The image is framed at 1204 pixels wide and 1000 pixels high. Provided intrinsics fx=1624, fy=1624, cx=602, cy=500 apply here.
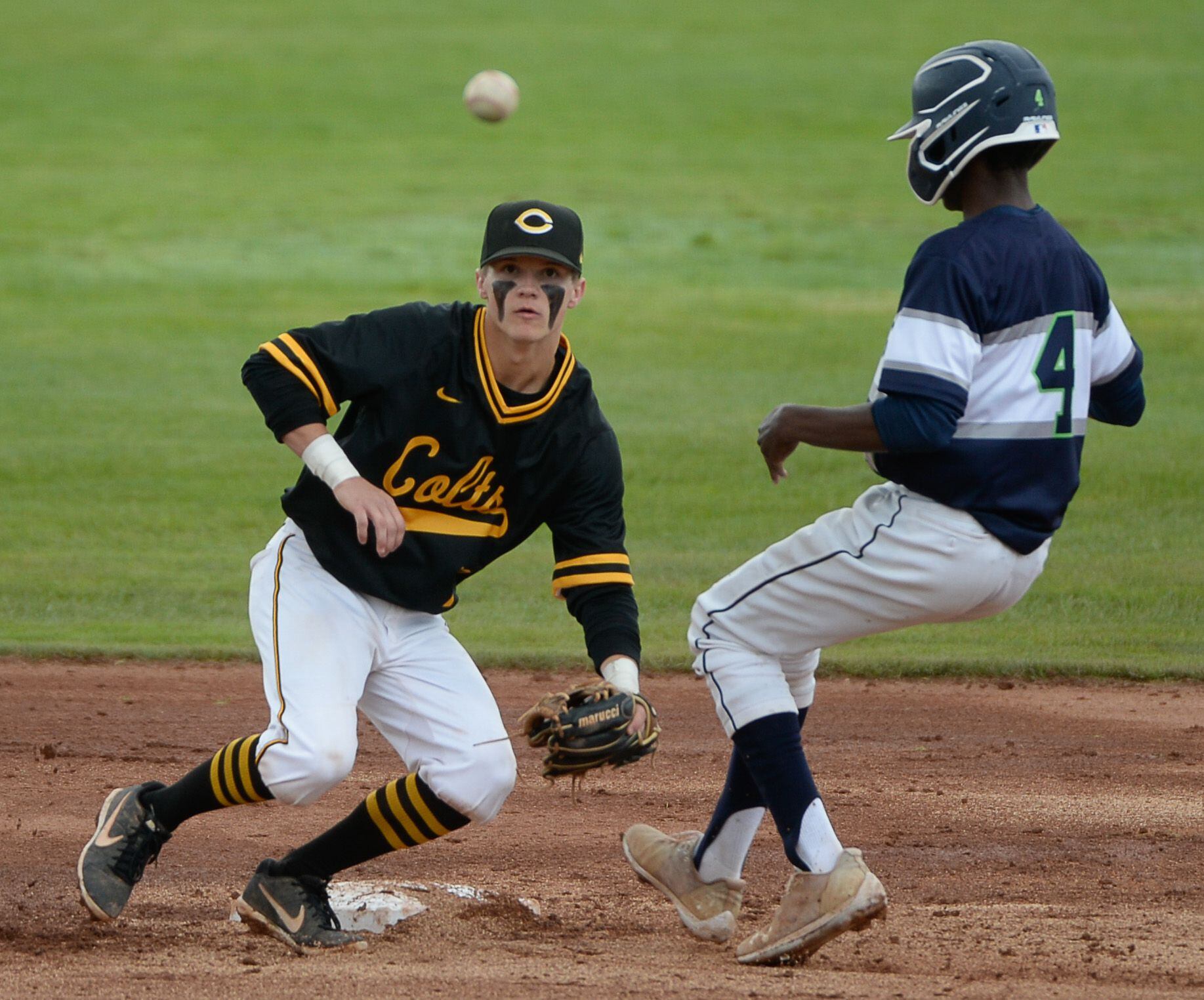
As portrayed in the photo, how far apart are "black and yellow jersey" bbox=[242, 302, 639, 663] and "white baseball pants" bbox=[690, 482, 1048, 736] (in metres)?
0.34

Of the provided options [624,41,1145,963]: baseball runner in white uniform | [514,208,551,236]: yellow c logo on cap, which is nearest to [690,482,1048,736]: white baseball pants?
[624,41,1145,963]: baseball runner in white uniform

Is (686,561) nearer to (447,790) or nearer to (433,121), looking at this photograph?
(447,790)

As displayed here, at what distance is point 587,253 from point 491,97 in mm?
3125

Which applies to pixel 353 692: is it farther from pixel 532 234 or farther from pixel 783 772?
pixel 532 234

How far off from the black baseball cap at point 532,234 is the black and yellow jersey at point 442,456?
26 cm

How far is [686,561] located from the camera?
9.24 metres

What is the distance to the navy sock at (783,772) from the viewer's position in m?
3.94

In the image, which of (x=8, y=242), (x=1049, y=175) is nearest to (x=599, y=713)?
(x=8, y=242)

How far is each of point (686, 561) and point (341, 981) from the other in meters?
5.65

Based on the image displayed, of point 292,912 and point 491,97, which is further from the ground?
point 491,97

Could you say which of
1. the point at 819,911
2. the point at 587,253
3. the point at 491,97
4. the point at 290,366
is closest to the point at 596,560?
the point at 290,366

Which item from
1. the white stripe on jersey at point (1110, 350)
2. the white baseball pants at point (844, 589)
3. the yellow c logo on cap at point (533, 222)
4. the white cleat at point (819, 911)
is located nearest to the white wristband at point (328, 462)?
the yellow c logo on cap at point (533, 222)

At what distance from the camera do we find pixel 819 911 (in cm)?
388

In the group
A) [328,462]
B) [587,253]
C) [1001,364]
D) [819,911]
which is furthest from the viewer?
[587,253]
